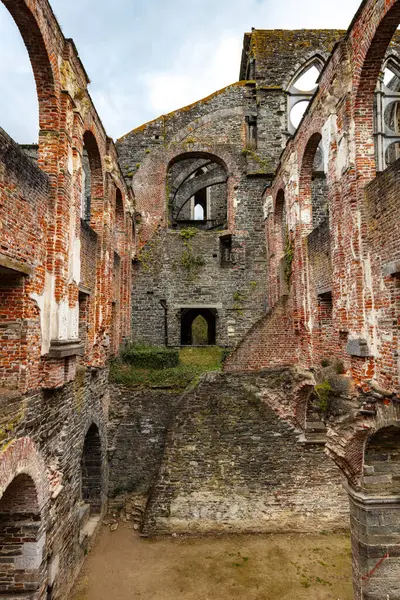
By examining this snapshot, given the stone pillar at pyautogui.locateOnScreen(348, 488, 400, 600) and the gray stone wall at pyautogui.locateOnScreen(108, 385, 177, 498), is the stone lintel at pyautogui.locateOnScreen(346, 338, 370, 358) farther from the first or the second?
the gray stone wall at pyautogui.locateOnScreen(108, 385, 177, 498)

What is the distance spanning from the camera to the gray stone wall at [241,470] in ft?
30.7

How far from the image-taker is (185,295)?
14.2 m

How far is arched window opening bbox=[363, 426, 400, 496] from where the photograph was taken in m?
6.34

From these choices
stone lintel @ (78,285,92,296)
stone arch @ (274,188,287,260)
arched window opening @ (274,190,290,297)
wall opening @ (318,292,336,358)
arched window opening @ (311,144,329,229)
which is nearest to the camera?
stone lintel @ (78,285,92,296)

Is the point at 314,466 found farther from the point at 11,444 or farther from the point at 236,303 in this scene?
the point at 11,444

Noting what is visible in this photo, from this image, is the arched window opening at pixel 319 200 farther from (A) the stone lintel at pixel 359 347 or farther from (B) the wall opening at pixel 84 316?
(B) the wall opening at pixel 84 316

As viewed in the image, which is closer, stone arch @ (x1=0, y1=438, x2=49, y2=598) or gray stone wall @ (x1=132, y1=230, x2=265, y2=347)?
stone arch @ (x1=0, y1=438, x2=49, y2=598)

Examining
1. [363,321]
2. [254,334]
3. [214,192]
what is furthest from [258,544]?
[214,192]

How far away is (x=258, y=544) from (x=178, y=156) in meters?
13.0

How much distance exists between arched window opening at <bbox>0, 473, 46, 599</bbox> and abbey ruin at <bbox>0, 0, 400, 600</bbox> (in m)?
0.02

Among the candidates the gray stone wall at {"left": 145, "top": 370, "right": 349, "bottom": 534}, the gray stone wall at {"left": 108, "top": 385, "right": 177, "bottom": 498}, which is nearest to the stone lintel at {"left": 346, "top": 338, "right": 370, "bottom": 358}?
the gray stone wall at {"left": 145, "top": 370, "right": 349, "bottom": 534}

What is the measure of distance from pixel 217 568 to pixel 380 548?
3556 millimetres

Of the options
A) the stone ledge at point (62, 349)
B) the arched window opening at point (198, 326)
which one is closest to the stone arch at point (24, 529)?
the stone ledge at point (62, 349)

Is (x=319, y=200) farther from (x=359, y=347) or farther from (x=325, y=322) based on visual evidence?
(x=359, y=347)
